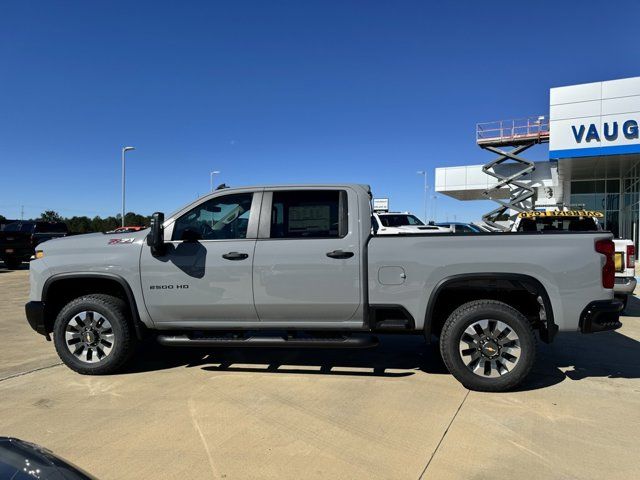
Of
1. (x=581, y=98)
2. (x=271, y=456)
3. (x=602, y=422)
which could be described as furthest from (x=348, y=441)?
(x=581, y=98)

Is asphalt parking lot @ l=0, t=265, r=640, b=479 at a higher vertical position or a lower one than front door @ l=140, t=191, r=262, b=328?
lower

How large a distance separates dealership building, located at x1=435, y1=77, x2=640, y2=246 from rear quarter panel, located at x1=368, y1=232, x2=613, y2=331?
13328mm

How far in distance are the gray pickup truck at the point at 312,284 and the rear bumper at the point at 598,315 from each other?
12mm

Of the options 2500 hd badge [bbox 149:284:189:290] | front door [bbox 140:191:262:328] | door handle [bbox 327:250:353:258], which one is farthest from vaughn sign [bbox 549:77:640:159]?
2500 hd badge [bbox 149:284:189:290]

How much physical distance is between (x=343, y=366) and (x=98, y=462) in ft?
8.88

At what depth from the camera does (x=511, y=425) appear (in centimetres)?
366

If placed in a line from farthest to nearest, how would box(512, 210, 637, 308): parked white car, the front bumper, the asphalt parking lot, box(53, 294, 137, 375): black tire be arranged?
1. box(512, 210, 637, 308): parked white car
2. the front bumper
3. box(53, 294, 137, 375): black tire
4. the asphalt parking lot

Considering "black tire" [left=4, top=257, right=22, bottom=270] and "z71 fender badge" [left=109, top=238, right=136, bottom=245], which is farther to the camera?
"black tire" [left=4, top=257, right=22, bottom=270]

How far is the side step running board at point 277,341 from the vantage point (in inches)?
174

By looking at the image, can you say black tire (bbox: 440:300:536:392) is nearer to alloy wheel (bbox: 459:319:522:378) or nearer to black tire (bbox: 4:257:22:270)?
alloy wheel (bbox: 459:319:522:378)

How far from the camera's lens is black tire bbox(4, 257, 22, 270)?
17812mm

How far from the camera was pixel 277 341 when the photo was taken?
14.7 ft

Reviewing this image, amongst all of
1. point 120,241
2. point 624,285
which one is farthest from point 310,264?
point 624,285

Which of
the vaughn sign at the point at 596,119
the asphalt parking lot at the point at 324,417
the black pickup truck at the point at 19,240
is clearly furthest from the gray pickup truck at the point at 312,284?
the vaughn sign at the point at 596,119
